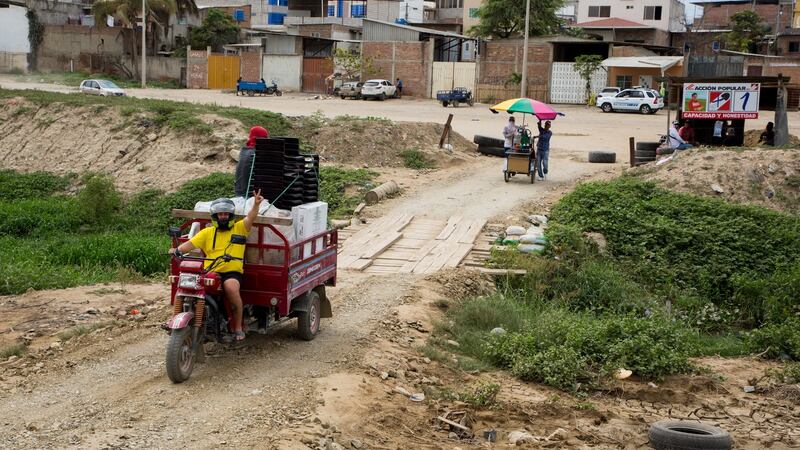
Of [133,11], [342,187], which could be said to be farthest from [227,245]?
[133,11]

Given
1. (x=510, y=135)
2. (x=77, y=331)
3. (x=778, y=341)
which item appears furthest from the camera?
(x=510, y=135)

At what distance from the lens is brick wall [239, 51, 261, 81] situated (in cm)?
6156

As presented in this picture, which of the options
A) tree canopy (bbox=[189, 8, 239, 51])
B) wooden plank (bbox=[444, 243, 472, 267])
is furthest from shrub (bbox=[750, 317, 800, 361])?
tree canopy (bbox=[189, 8, 239, 51])

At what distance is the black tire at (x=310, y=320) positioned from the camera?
10359 millimetres

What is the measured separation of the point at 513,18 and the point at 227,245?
50338 mm

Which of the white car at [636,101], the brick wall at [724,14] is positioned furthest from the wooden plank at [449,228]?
the brick wall at [724,14]

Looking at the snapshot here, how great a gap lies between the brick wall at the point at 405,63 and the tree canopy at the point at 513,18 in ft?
14.2

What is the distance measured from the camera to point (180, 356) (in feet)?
28.2

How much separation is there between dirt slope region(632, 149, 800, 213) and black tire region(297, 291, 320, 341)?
11673mm

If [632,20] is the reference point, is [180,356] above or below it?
below

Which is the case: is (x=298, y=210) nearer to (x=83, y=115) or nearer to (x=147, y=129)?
(x=147, y=129)

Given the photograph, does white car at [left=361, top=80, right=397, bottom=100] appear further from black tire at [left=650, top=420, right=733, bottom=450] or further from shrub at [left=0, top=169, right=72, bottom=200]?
black tire at [left=650, top=420, right=733, bottom=450]

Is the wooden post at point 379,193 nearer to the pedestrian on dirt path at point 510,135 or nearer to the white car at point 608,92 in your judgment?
the pedestrian on dirt path at point 510,135

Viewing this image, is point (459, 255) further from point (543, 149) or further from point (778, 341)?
point (543, 149)
